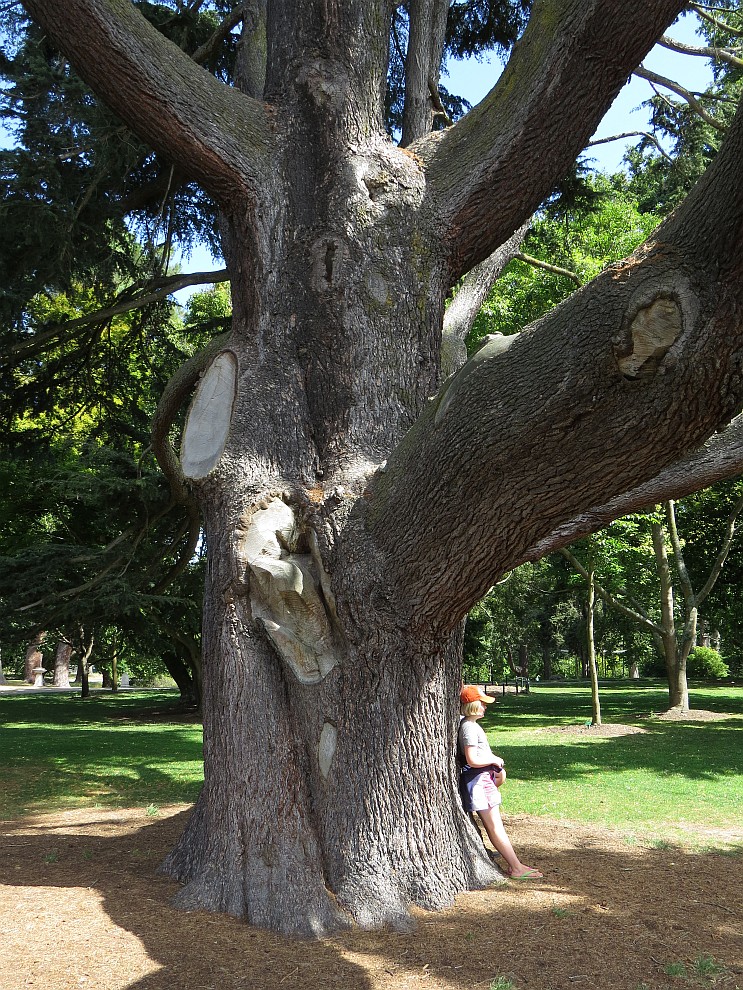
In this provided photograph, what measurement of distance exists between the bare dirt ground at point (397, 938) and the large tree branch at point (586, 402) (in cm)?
184

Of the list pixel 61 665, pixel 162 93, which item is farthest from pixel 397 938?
pixel 61 665

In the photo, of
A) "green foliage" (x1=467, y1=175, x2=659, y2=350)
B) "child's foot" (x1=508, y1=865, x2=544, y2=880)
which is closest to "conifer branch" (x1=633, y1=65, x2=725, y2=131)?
"green foliage" (x1=467, y1=175, x2=659, y2=350)

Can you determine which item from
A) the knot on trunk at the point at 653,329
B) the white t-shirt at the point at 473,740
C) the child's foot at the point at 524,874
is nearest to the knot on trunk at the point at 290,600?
the white t-shirt at the point at 473,740

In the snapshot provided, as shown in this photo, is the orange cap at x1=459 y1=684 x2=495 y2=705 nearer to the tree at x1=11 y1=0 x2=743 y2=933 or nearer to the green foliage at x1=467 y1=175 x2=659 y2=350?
the tree at x1=11 y1=0 x2=743 y2=933

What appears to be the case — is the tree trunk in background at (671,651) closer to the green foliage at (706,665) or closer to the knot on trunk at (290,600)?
the knot on trunk at (290,600)

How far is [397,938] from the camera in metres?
4.17

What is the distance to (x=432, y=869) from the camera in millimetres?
4621

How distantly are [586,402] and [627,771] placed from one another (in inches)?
344

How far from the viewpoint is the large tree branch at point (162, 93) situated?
16.5 feet

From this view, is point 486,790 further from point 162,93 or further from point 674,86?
point 674,86

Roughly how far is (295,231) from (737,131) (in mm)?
3266

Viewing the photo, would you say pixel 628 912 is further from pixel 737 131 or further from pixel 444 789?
pixel 737 131

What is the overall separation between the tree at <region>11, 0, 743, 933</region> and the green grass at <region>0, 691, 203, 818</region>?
3947 millimetres

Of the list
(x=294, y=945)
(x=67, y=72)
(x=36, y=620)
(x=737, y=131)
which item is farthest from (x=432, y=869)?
(x=36, y=620)
